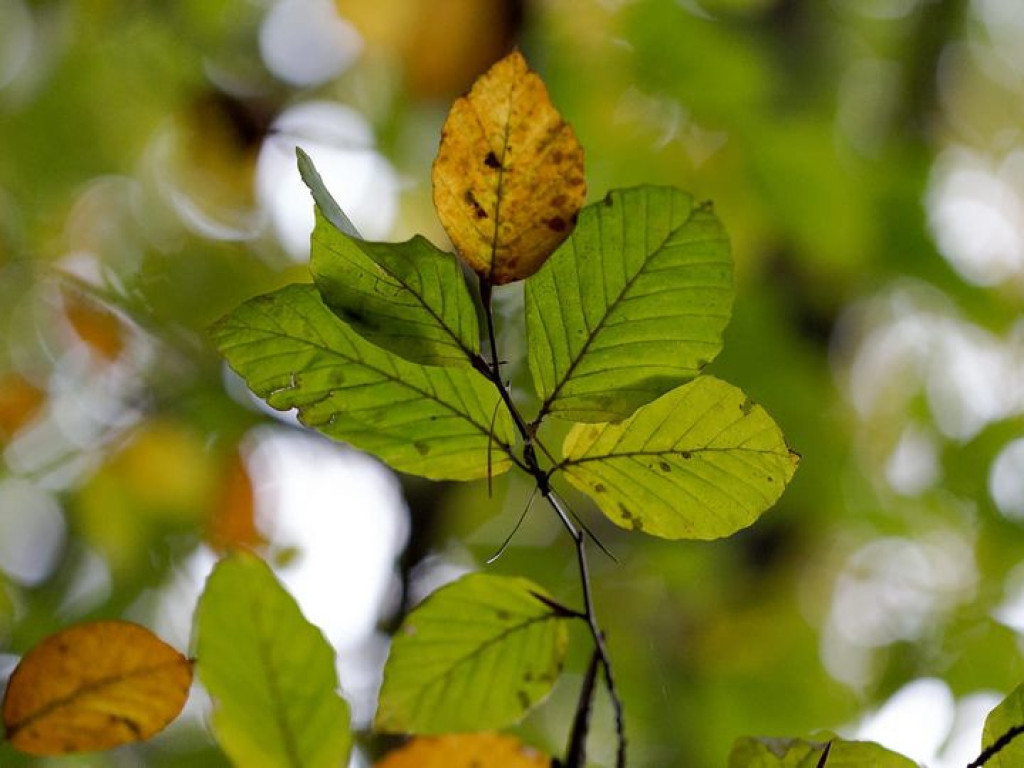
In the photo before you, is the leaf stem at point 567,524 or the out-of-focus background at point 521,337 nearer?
the leaf stem at point 567,524

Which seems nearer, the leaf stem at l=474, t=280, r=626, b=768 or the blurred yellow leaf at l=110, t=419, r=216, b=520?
the leaf stem at l=474, t=280, r=626, b=768

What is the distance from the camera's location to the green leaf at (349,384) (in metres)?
0.32

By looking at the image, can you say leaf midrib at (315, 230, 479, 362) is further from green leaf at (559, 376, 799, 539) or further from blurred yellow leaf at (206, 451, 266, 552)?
blurred yellow leaf at (206, 451, 266, 552)

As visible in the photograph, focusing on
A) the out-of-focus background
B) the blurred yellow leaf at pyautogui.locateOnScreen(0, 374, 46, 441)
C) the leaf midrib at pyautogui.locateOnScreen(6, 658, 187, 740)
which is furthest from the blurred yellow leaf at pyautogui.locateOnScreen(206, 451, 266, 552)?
the leaf midrib at pyautogui.locateOnScreen(6, 658, 187, 740)

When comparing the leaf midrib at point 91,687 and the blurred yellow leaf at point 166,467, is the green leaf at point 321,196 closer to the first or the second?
the leaf midrib at point 91,687

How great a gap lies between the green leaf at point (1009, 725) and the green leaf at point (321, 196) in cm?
26

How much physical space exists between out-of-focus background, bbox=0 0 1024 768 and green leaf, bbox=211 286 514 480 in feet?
2.65

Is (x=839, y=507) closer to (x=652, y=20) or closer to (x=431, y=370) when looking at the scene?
(x=652, y=20)

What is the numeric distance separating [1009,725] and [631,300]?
19cm

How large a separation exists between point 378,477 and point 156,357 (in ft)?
1.18

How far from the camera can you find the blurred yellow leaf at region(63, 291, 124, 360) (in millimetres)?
1407

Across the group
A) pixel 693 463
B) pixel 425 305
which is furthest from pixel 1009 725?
pixel 425 305

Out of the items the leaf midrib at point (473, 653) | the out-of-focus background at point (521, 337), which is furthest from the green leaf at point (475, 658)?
the out-of-focus background at point (521, 337)

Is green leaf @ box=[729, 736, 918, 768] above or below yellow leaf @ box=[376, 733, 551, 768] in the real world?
above
